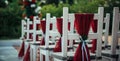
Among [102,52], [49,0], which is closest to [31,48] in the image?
[102,52]

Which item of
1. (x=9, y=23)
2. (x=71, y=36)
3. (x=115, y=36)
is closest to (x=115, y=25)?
(x=115, y=36)

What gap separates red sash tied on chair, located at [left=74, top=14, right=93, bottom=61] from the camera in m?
4.15

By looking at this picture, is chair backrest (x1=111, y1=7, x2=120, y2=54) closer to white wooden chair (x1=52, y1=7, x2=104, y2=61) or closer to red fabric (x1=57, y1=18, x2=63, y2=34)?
white wooden chair (x1=52, y1=7, x2=104, y2=61)

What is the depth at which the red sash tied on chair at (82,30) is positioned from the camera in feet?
13.6

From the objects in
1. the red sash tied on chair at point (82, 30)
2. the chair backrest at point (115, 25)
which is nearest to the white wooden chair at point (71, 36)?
the red sash tied on chair at point (82, 30)

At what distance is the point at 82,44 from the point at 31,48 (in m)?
3.43

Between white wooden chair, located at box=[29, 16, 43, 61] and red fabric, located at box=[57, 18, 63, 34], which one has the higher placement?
red fabric, located at box=[57, 18, 63, 34]

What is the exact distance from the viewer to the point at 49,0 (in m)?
26.8

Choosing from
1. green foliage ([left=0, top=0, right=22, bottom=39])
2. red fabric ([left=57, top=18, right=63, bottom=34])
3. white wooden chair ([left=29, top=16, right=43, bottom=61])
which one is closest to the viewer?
red fabric ([left=57, top=18, right=63, bottom=34])

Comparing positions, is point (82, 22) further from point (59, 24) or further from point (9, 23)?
point (9, 23)

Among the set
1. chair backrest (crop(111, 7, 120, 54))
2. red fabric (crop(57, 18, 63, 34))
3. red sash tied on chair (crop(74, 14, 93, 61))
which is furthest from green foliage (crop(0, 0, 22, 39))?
chair backrest (crop(111, 7, 120, 54))

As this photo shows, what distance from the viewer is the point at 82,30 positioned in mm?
4203

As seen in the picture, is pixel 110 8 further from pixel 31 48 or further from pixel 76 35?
pixel 76 35

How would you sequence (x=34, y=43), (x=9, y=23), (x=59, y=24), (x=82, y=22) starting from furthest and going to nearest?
(x=9, y=23), (x=34, y=43), (x=59, y=24), (x=82, y=22)
